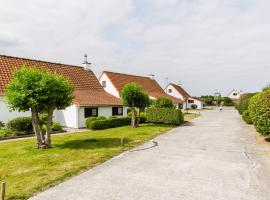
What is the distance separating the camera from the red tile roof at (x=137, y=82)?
39.3 metres

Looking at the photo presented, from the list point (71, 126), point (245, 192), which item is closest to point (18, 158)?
point (245, 192)

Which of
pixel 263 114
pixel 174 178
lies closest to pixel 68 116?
pixel 263 114

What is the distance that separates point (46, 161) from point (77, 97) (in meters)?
14.6

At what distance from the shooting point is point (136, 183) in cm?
834

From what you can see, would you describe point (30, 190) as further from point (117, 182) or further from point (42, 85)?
point (42, 85)

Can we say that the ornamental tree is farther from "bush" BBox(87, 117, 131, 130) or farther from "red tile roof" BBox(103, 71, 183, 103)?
"bush" BBox(87, 117, 131, 130)

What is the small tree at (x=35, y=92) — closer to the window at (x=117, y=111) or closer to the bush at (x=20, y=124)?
the bush at (x=20, y=124)

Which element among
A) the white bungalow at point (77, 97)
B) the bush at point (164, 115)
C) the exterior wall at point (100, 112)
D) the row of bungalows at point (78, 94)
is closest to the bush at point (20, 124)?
the row of bungalows at point (78, 94)

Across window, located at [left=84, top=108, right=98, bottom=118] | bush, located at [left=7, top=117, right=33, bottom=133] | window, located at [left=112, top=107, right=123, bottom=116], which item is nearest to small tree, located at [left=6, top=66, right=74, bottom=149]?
bush, located at [left=7, top=117, right=33, bottom=133]

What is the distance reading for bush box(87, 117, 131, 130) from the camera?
22.8 m

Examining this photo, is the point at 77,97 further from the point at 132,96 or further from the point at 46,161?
the point at 46,161

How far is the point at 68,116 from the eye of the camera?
2419 cm

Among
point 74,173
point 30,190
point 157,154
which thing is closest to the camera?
point 30,190

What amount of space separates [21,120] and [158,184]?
14601 mm
